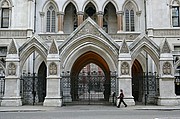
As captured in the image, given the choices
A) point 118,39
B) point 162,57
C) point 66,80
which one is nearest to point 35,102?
point 66,80

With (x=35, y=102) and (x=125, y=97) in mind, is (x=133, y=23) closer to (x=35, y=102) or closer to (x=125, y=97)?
(x=125, y=97)

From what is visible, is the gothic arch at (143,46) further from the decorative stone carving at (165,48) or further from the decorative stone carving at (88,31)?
the decorative stone carving at (88,31)

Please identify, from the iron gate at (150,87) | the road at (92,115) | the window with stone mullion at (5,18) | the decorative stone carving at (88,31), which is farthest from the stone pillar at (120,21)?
the road at (92,115)

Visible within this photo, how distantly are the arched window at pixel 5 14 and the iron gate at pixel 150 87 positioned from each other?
44.7ft

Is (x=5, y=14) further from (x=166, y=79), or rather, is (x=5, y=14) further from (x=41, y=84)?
(x=166, y=79)

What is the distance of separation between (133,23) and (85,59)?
650 cm

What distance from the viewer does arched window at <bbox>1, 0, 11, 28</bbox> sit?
26.8 meters

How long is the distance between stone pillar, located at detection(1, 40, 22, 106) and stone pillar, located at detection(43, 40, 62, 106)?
2421 mm

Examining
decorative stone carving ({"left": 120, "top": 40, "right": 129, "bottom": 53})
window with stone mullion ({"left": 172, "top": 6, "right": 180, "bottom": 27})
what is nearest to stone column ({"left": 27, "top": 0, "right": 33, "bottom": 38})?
Result: decorative stone carving ({"left": 120, "top": 40, "right": 129, "bottom": 53})

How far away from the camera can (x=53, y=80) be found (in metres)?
22.1

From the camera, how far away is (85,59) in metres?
30.5

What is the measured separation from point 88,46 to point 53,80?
421 cm

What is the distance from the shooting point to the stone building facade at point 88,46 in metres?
22.3

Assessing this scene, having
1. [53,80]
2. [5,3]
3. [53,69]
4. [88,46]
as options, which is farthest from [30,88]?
[5,3]
